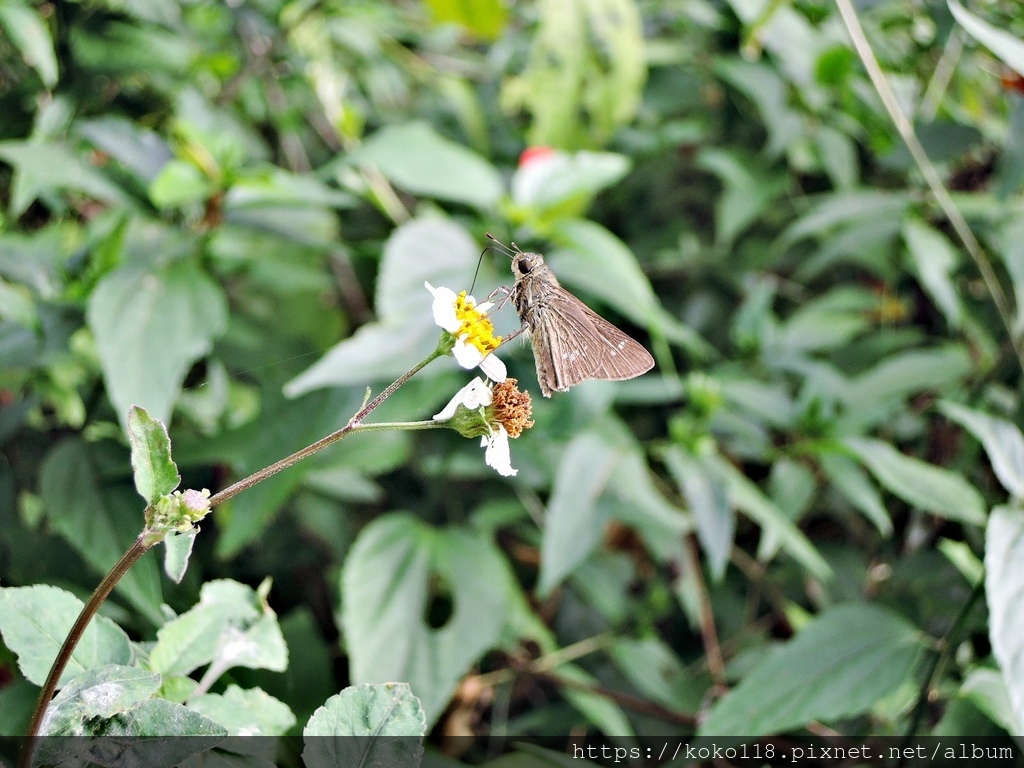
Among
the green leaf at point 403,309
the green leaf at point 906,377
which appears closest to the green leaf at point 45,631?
the green leaf at point 403,309

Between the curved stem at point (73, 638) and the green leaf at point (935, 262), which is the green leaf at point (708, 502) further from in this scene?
the curved stem at point (73, 638)

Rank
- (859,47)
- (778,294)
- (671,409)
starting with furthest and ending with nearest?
(778,294), (671,409), (859,47)

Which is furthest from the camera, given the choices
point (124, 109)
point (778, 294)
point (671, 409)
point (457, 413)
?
point (778, 294)

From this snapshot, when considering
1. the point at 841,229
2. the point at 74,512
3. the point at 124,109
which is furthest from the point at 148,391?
the point at 841,229

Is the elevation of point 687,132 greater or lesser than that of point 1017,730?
greater

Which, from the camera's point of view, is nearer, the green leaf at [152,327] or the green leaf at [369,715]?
the green leaf at [369,715]

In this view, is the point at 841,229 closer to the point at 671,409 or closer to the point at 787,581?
the point at 671,409

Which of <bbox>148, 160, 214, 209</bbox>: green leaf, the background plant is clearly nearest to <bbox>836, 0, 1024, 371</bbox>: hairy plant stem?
the background plant

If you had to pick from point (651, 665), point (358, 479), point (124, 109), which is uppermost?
point (124, 109)
